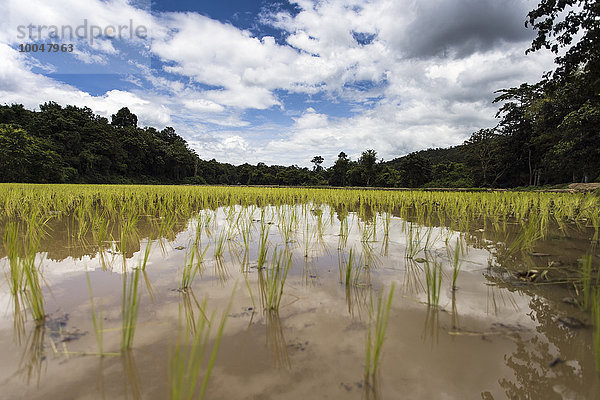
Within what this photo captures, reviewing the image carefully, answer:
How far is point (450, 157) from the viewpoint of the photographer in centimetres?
5138

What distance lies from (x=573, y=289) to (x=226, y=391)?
1785 mm

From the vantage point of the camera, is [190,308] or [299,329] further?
[190,308]

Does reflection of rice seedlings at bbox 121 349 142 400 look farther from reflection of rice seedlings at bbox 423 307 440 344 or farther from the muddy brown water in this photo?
reflection of rice seedlings at bbox 423 307 440 344

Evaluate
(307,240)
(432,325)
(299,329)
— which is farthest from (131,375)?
(307,240)

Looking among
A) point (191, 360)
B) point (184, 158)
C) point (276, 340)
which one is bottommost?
point (276, 340)

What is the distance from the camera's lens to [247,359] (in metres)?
0.85

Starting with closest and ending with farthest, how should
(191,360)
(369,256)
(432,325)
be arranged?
(191,360) < (432,325) < (369,256)

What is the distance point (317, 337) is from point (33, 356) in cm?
91

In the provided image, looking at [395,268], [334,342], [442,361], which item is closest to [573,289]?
[395,268]

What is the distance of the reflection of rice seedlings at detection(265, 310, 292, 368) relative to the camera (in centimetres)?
85

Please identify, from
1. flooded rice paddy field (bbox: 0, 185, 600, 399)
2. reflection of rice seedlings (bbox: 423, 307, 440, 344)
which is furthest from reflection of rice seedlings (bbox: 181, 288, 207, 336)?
reflection of rice seedlings (bbox: 423, 307, 440, 344)

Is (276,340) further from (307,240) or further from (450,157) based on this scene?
(450,157)

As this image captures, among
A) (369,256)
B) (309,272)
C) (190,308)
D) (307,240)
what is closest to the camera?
(190,308)

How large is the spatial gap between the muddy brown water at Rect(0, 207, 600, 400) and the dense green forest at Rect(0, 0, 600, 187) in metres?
5.59
